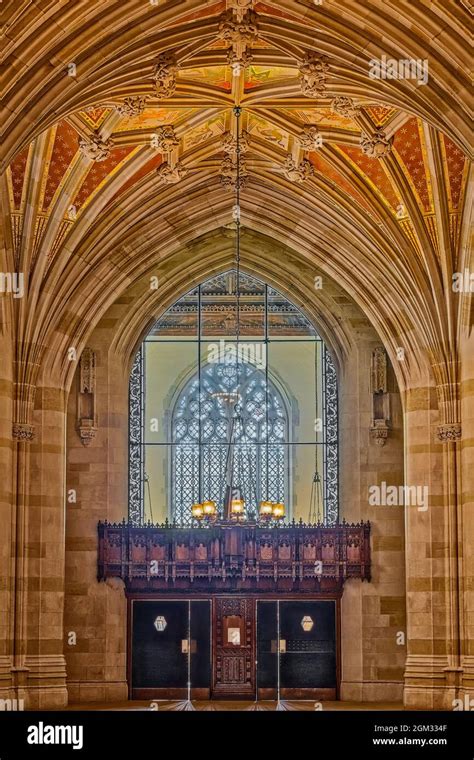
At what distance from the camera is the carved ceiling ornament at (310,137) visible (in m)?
25.4

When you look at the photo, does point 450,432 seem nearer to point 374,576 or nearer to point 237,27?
point 374,576

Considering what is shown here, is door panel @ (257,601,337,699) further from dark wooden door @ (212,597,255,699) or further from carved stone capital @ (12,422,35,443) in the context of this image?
carved stone capital @ (12,422,35,443)

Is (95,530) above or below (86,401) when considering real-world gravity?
below

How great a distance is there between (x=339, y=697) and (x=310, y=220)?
8784 mm

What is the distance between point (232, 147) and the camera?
26.6m

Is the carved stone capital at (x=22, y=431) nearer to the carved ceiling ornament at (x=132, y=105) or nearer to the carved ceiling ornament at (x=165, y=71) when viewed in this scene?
the carved ceiling ornament at (x=132, y=105)

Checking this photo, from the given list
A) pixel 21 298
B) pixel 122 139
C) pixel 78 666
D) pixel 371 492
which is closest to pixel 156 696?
pixel 78 666

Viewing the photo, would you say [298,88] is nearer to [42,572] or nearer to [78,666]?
[42,572]

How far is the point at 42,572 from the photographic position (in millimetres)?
27141

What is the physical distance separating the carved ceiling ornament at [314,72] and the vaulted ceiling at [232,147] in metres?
0.02

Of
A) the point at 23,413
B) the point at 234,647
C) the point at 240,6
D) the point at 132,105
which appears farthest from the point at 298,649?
the point at 240,6

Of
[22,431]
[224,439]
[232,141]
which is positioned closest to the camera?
[22,431]

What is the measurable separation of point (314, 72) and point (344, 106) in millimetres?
1475

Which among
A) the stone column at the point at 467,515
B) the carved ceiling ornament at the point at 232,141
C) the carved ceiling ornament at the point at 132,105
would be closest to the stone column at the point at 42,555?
the carved ceiling ornament at the point at 232,141
